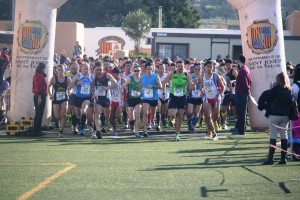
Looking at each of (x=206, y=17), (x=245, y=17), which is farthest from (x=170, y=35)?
(x=206, y=17)

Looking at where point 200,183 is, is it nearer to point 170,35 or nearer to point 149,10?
point 170,35

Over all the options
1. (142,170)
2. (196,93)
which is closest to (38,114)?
(196,93)

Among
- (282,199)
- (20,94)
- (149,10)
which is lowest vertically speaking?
(282,199)

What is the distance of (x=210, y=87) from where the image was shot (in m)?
19.5

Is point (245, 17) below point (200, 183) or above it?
above

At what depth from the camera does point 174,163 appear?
1400 centimetres

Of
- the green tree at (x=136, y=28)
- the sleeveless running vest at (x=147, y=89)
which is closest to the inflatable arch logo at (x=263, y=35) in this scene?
the sleeveless running vest at (x=147, y=89)

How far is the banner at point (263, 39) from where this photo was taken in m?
21.3

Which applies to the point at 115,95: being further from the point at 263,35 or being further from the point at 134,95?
the point at 263,35

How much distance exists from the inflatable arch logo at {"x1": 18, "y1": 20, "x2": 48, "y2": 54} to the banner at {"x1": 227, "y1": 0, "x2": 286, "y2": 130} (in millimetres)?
5630

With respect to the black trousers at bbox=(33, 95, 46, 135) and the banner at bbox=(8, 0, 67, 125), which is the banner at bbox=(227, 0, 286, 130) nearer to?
the banner at bbox=(8, 0, 67, 125)

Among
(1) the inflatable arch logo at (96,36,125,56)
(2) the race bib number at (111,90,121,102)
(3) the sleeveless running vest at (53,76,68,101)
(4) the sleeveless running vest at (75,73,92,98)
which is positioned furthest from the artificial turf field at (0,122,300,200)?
(1) the inflatable arch logo at (96,36,125,56)

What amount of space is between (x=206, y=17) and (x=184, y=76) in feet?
427

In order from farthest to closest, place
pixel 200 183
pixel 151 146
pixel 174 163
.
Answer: pixel 151 146 < pixel 174 163 < pixel 200 183
